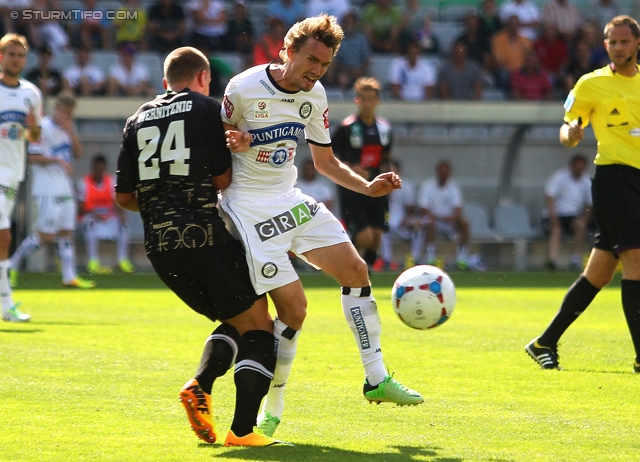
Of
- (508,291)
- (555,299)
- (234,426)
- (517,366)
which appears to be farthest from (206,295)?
(508,291)

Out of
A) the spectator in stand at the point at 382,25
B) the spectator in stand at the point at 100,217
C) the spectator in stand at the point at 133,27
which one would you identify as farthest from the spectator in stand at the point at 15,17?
the spectator in stand at the point at 382,25

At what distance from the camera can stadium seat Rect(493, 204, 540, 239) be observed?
57.8 feet

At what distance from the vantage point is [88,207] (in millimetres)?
16422

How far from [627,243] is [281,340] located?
2.82 meters

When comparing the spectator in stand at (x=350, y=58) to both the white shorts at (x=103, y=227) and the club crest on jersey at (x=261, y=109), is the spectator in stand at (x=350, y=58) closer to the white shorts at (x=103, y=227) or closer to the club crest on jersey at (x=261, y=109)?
the white shorts at (x=103, y=227)

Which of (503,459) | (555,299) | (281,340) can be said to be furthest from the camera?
(555,299)

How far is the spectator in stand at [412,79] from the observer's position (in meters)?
17.6

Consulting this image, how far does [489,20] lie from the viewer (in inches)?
731

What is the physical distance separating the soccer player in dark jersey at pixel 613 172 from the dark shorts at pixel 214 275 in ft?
9.37

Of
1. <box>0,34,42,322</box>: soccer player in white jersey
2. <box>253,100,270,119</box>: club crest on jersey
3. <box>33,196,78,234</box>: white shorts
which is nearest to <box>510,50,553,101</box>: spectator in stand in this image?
<box>33,196,78,234</box>: white shorts

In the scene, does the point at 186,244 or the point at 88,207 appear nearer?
the point at 186,244

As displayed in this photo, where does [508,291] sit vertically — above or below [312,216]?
below

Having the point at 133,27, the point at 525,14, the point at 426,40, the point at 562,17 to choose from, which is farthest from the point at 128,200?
the point at 562,17

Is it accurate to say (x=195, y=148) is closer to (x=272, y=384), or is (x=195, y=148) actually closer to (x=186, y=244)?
(x=186, y=244)
